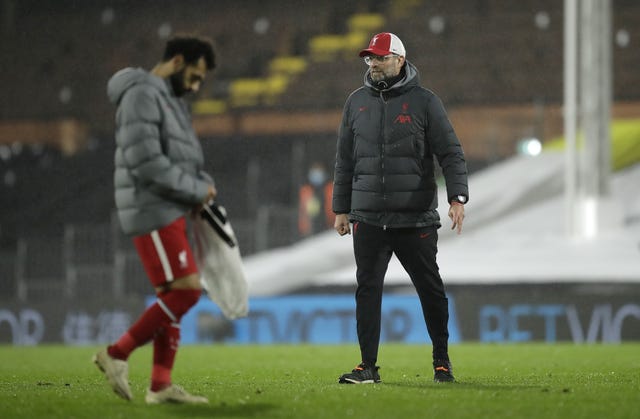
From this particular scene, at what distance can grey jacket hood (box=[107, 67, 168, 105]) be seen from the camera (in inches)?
215

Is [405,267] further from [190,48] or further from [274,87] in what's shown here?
[274,87]

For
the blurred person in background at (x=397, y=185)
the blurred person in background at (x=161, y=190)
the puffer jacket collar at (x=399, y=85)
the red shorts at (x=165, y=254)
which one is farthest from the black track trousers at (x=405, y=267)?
the red shorts at (x=165, y=254)

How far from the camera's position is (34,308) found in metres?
16.5

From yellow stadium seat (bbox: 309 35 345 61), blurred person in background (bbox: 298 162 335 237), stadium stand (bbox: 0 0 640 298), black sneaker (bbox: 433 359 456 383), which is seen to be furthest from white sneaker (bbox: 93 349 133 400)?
yellow stadium seat (bbox: 309 35 345 61)

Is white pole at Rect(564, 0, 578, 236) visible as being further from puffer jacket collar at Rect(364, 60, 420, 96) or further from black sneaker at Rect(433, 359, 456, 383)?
black sneaker at Rect(433, 359, 456, 383)

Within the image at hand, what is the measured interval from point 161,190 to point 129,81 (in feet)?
1.76

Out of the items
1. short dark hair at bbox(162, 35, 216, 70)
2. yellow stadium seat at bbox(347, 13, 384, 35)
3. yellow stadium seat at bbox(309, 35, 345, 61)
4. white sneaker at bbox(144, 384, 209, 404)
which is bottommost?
white sneaker at bbox(144, 384, 209, 404)

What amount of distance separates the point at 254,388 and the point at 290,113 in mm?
20008

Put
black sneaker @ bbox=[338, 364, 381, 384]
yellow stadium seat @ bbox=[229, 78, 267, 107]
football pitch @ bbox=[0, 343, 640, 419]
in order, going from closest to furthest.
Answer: football pitch @ bbox=[0, 343, 640, 419] < black sneaker @ bbox=[338, 364, 381, 384] < yellow stadium seat @ bbox=[229, 78, 267, 107]

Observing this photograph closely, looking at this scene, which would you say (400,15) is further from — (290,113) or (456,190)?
(456,190)

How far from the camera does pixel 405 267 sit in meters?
6.91

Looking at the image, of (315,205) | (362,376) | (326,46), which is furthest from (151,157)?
(326,46)

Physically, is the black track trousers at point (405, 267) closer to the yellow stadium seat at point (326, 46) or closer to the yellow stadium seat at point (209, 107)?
the yellow stadium seat at point (209, 107)

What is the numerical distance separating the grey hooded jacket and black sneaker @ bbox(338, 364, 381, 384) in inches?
72.2
